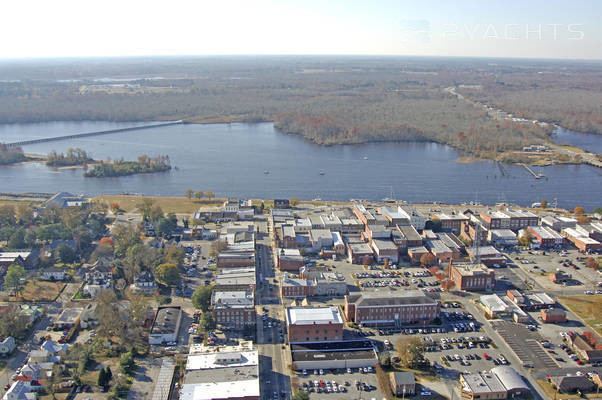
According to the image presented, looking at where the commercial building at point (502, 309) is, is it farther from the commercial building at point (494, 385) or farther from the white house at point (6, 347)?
the white house at point (6, 347)

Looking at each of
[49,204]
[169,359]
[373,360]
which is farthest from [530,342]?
[49,204]

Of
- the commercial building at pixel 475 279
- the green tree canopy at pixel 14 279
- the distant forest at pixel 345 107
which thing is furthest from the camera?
the distant forest at pixel 345 107

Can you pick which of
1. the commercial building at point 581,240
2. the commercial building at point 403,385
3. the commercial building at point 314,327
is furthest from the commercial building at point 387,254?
the commercial building at point 581,240

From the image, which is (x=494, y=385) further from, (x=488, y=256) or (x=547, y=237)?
(x=547, y=237)

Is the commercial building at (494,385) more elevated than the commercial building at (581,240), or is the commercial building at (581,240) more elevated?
the commercial building at (581,240)

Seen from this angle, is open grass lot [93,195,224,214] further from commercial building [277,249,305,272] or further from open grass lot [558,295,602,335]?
open grass lot [558,295,602,335]

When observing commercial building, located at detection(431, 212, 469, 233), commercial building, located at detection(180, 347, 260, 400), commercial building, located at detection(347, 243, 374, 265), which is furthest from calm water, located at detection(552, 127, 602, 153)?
commercial building, located at detection(180, 347, 260, 400)

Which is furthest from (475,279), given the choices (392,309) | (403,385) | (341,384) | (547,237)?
(341,384)
